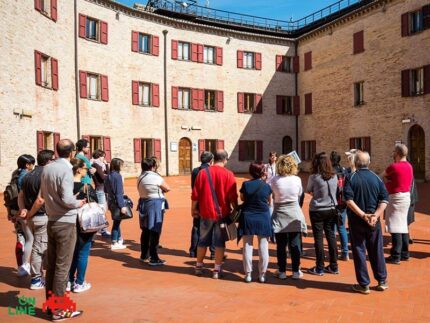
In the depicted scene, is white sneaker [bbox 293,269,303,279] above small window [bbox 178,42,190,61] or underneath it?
underneath

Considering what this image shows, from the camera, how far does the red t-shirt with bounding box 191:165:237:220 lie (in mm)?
5793

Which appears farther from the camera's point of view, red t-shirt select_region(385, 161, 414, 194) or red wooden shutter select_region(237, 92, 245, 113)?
red wooden shutter select_region(237, 92, 245, 113)

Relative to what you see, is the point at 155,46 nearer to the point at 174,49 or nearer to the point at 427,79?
the point at 174,49

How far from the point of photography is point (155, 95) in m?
25.2

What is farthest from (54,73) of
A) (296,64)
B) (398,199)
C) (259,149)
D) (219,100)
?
(296,64)

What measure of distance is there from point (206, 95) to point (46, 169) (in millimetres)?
23419

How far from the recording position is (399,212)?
668cm

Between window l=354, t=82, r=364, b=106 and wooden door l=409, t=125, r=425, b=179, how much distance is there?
4.10 metres

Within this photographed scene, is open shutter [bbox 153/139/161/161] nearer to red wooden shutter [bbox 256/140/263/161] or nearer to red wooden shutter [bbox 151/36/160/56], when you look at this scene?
red wooden shutter [bbox 151/36/160/56]

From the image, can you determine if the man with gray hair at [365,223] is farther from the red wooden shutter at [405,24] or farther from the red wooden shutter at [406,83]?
the red wooden shutter at [405,24]

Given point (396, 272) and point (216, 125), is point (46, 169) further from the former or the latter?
point (216, 125)

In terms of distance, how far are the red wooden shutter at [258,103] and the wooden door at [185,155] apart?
584 centimetres

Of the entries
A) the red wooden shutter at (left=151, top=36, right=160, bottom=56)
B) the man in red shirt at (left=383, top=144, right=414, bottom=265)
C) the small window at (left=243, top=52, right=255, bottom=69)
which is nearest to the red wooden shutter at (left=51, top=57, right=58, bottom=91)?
the red wooden shutter at (left=151, top=36, right=160, bottom=56)

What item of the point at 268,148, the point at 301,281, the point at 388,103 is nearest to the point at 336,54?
the point at 388,103
